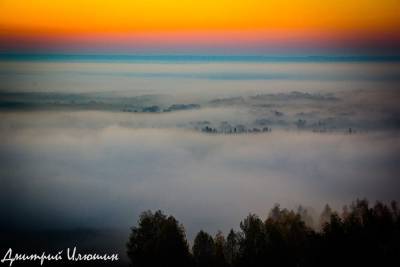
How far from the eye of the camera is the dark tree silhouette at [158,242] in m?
2.09

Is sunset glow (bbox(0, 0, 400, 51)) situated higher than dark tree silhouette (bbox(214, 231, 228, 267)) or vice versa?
sunset glow (bbox(0, 0, 400, 51))

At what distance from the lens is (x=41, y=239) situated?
2.08 meters

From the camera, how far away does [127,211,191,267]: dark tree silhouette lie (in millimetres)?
2086

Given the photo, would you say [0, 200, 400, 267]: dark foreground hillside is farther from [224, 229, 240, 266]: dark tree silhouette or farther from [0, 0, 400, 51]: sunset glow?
[0, 0, 400, 51]: sunset glow

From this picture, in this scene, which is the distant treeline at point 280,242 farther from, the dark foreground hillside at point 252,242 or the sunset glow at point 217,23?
the sunset glow at point 217,23

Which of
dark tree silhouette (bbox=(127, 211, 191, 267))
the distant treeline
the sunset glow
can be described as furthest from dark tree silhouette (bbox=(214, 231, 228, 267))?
the sunset glow

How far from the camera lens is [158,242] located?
2.10 meters

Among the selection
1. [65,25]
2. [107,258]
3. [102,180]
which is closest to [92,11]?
[65,25]

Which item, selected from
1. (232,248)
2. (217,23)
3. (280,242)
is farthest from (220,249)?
(217,23)

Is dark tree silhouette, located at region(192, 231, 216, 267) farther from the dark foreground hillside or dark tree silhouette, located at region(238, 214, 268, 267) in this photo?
dark tree silhouette, located at region(238, 214, 268, 267)

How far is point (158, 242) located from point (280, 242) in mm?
477

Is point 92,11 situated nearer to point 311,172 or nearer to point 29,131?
point 29,131

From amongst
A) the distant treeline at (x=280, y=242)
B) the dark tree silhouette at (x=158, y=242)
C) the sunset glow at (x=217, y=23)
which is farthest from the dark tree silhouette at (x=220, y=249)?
the sunset glow at (x=217, y=23)

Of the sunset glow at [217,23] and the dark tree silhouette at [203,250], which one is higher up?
the sunset glow at [217,23]
